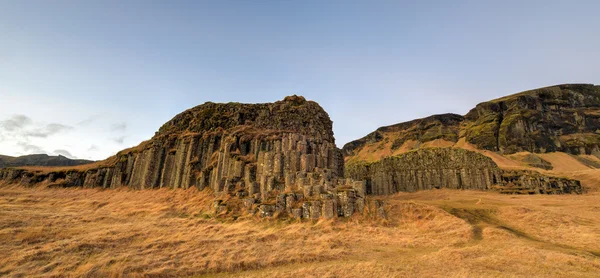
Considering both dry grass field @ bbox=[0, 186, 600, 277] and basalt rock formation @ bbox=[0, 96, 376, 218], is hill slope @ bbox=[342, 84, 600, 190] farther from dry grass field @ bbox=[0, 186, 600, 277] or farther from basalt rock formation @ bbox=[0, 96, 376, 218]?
dry grass field @ bbox=[0, 186, 600, 277]

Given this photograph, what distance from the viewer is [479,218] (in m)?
23.8

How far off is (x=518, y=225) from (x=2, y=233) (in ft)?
117

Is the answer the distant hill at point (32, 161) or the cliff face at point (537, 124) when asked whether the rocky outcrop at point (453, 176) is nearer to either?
the cliff face at point (537, 124)

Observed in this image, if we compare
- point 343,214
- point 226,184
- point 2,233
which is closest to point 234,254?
point 343,214

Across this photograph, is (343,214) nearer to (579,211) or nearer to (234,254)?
(234,254)

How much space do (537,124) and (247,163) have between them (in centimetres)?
11439

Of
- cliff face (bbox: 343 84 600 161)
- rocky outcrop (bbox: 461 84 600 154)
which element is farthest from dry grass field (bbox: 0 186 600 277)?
cliff face (bbox: 343 84 600 161)

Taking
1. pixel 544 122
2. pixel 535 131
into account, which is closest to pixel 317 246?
pixel 535 131

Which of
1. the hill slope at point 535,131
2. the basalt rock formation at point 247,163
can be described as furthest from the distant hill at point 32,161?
the hill slope at point 535,131

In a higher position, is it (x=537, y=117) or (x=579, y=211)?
(x=537, y=117)

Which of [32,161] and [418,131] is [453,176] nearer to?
[418,131]

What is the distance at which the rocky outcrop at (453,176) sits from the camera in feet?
183

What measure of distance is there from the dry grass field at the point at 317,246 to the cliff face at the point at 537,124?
89.4 meters

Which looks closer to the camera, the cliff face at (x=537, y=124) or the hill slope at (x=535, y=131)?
the hill slope at (x=535, y=131)
